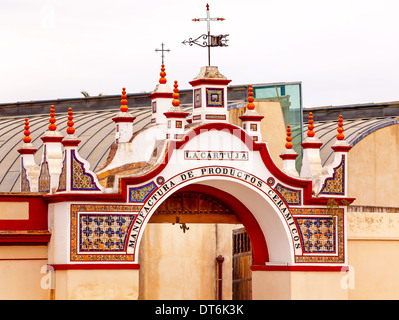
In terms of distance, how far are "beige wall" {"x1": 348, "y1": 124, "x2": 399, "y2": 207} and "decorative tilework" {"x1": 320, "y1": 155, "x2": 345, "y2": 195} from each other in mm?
5238

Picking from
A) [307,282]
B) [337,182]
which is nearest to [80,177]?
[307,282]

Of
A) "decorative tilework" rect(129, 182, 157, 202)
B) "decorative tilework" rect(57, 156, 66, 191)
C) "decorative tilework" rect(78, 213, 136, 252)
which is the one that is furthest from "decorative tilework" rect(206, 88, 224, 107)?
"decorative tilework" rect(57, 156, 66, 191)

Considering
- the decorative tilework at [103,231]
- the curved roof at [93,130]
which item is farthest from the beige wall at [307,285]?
the curved roof at [93,130]

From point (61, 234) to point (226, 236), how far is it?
36.1 ft

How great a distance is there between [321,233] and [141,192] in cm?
444

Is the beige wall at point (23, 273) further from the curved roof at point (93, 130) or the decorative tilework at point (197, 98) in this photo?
the curved roof at point (93, 130)

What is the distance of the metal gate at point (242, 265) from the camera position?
3450cm

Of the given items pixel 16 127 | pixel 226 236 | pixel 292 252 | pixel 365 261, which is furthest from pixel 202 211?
pixel 16 127

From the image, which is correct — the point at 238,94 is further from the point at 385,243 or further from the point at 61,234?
the point at 61,234

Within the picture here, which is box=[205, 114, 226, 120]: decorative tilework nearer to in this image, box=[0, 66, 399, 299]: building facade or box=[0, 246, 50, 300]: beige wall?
box=[0, 66, 399, 299]: building facade

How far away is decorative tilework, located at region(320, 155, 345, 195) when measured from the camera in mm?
28859

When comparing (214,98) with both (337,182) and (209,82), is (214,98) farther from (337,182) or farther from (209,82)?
(337,182)

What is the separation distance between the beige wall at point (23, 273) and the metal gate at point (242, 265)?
8.23 metres

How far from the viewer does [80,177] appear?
1054 inches
